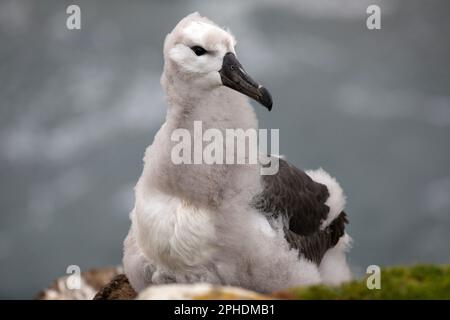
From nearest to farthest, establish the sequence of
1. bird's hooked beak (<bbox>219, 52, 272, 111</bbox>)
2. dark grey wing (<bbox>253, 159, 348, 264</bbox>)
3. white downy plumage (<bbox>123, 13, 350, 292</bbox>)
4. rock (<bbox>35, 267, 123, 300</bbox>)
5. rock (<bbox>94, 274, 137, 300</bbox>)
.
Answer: bird's hooked beak (<bbox>219, 52, 272, 111</bbox>), white downy plumage (<bbox>123, 13, 350, 292</bbox>), dark grey wing (<bbox>253, 159, 348, 264</bbox>), rock (<bbox>94, 274, 137, 300</bbox>), rock (<bbox>35, 267, 123, 300</bbox>)

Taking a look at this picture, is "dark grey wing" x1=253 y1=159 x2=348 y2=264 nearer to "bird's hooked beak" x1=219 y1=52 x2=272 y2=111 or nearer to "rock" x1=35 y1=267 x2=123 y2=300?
"bird's hooked beak" x1=219 y1=52 x2=272 y2=111

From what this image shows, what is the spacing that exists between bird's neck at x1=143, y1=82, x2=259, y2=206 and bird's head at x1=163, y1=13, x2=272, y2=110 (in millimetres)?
156

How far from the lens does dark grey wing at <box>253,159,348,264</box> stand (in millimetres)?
7504

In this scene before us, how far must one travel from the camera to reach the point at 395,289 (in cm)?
659

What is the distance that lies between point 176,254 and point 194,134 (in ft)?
3.33

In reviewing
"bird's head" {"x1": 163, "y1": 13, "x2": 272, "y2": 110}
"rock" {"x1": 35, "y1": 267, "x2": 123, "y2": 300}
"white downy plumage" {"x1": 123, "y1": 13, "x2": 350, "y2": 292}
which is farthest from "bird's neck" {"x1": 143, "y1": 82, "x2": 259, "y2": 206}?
"rock" {"x1": 35, "y1": 267, "x2": 123, "y2": 300}

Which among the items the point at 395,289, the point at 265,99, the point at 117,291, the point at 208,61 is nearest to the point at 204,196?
the point at 265,99

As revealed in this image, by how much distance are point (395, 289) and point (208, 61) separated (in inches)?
92.2

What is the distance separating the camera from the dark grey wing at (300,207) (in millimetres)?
7504

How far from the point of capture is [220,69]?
696 centimetres

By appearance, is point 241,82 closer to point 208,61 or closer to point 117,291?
point 208,61

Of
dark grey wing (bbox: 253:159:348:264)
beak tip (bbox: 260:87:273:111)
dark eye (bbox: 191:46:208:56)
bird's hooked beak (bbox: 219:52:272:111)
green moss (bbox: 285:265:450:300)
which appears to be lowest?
green moss (bbox: 285:265:450:300)
